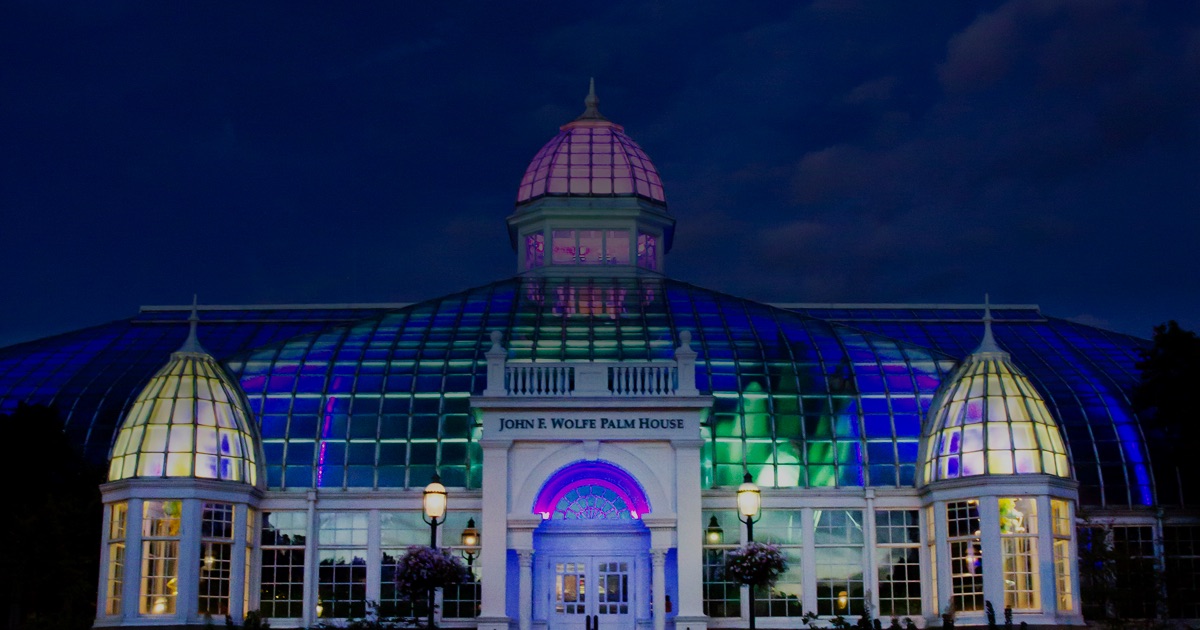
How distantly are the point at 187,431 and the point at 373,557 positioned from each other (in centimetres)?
747

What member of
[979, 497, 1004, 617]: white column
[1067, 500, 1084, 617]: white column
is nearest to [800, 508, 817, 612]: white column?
[979, 497, 1004, 617]: white column

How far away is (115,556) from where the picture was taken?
2000 inches

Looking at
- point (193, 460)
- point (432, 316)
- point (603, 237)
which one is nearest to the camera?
point (193, 460)

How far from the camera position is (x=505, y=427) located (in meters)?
51.9

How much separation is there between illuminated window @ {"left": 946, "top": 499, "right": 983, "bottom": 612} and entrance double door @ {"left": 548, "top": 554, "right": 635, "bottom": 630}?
1062 centimetres

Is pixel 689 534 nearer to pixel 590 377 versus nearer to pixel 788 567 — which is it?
pixel 788 567

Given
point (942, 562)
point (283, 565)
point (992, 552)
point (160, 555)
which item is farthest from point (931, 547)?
point (160, 555)

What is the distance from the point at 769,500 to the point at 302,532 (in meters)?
15.8

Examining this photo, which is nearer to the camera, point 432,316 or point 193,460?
point 193,460

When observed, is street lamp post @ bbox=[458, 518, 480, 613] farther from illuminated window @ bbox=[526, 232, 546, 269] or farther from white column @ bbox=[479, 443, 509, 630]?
illuminated window @ bbox=[526, 232, 546, 269]

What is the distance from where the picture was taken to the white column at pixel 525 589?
2013 inches

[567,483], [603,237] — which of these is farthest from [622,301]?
[567,483]

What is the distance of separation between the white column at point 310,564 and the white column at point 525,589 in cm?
718

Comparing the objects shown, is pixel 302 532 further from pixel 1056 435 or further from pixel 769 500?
pixel 1056 435
